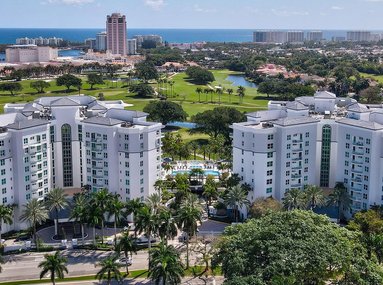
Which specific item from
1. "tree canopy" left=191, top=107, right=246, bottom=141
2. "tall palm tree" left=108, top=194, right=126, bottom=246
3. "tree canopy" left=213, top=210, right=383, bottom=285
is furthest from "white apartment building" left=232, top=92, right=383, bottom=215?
"tree canopy" left=191, top=107, right=246, bottom=141

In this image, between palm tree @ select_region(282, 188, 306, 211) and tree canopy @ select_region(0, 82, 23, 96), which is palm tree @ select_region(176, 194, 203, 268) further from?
tree canopy @ select_region(0, 82, 23, 96)

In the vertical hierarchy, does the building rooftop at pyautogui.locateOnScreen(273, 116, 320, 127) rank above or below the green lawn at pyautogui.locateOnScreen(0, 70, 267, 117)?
above

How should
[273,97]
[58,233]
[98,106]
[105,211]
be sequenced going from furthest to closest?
[273,97]
[98,106]
[58,233]
[105,211]

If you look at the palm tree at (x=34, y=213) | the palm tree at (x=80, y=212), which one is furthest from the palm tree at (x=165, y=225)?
the palm tree at (x=34, y=213)

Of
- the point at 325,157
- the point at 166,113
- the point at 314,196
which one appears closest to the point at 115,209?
the point at 314,196

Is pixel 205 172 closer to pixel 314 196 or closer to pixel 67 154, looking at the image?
pixel 67 154

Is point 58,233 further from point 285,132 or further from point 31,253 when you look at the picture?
point 285,132

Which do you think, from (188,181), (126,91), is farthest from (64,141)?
(126,91)
